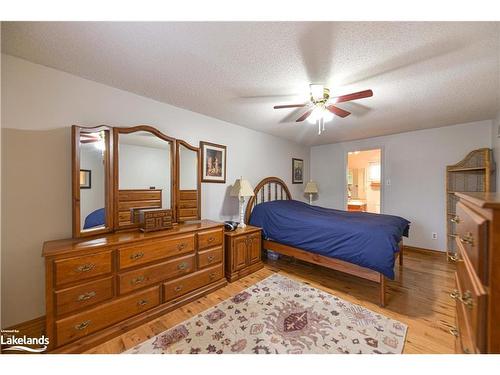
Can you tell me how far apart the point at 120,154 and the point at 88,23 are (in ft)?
3.82

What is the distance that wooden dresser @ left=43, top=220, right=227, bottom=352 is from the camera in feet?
4.70

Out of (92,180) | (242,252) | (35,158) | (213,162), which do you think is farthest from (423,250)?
(35,158)

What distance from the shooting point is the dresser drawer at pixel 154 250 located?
1736 mm

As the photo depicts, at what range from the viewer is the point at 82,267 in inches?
59.8

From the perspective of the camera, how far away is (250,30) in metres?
1.30

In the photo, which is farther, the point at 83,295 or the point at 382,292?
the point at 382,292

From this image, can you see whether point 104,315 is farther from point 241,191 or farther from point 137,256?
point 241,191

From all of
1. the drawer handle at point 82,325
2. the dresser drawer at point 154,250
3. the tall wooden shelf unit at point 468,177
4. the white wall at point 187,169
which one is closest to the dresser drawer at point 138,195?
the white wall at point 187,169

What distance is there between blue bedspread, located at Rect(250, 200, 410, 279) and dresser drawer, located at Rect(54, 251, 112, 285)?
2170mm

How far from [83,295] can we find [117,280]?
228 mm

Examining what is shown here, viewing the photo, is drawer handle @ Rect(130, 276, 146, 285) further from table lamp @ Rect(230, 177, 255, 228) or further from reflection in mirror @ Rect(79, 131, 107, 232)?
table lamp @ Rect(230, 177, 255, 228)
